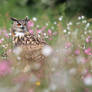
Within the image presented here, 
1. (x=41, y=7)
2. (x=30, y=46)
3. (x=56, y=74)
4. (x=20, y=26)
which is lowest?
(x=56, y=74)

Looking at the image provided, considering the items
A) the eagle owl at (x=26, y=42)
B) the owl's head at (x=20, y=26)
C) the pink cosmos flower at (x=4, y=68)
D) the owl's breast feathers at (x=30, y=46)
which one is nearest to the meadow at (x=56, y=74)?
the pink cosmos flower at (x=4, y=68)

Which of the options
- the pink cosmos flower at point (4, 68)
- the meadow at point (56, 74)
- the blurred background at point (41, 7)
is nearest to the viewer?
the meadow at point (56, 74)

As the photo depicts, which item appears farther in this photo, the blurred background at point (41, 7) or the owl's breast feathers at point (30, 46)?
the blurred background at point (41, 7)

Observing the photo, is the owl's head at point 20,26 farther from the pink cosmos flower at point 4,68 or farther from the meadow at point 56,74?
the pink cosmos flower at point 4,68

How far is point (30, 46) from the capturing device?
16.7 ft

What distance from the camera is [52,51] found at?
4.18 meters

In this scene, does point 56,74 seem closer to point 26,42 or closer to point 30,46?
point 30,46

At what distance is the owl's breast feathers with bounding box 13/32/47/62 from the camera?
4.84 metres

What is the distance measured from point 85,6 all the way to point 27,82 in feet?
27.0

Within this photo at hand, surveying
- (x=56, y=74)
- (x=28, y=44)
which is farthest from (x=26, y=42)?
(x=56, y=74)

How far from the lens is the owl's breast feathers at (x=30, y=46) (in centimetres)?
484

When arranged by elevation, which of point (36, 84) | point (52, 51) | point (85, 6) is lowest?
point (36, 84)

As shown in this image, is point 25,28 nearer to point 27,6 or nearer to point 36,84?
point 36,84

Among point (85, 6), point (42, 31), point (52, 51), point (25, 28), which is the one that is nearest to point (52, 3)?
point (85, 6)
